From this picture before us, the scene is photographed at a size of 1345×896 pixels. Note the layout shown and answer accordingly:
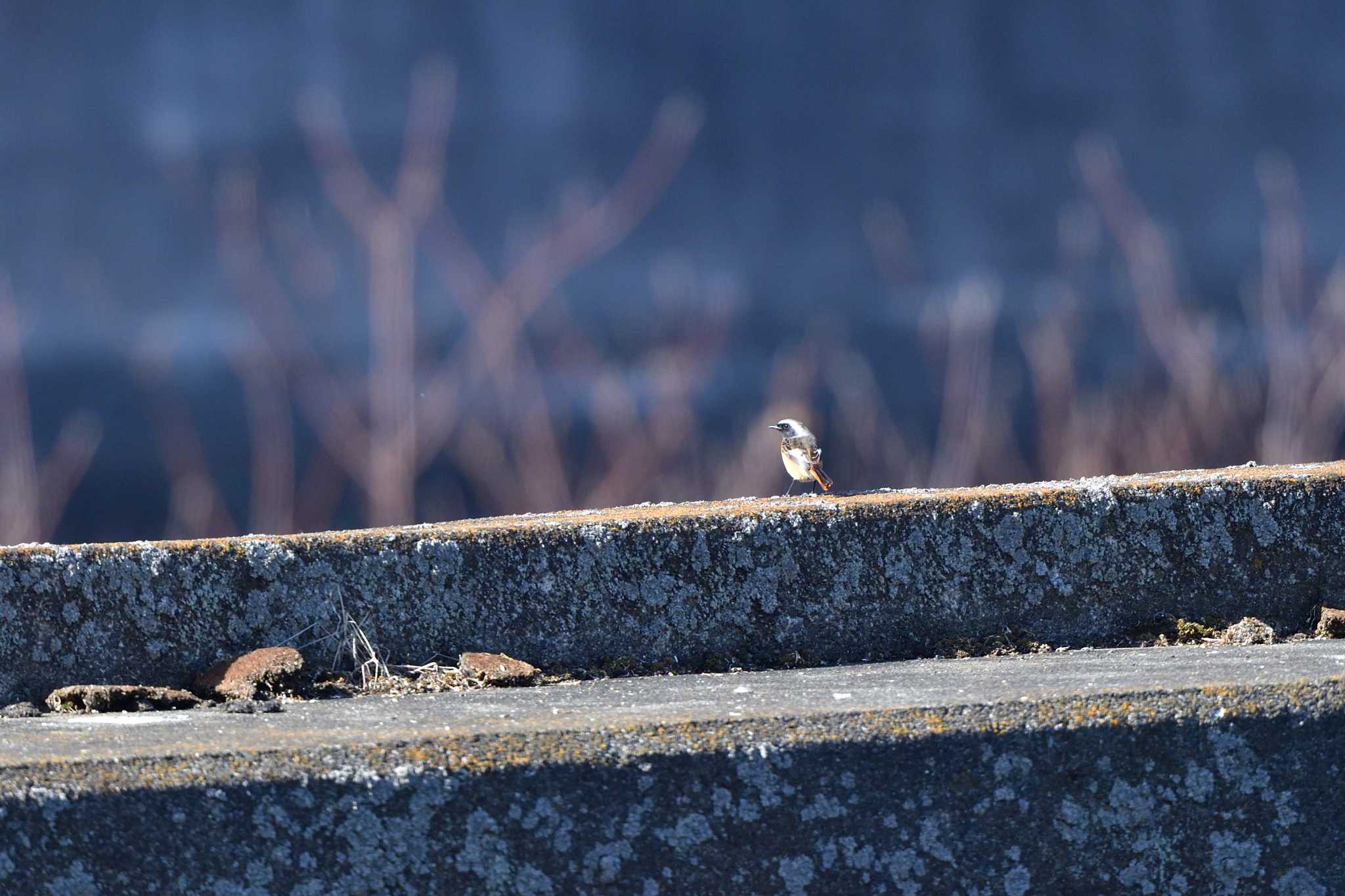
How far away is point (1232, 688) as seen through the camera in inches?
73.8

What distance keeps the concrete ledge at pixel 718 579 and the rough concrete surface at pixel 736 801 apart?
29.3 inches

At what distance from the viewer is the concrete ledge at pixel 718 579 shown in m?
2.63

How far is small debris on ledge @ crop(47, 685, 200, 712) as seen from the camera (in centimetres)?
241

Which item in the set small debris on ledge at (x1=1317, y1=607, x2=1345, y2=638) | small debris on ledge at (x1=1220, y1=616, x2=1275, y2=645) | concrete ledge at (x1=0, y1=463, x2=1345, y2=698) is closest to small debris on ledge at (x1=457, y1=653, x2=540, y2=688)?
concrete ledge at (x1=0, y1=463, x2=1345, y2=698)

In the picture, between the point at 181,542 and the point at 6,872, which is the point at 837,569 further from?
the point at 6,872

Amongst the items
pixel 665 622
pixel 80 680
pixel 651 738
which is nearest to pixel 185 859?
pixel 651 738

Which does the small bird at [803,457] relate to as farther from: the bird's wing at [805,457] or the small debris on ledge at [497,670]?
the small debris on ledge at [497,670]

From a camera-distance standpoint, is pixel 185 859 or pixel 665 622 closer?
pixel 185 859

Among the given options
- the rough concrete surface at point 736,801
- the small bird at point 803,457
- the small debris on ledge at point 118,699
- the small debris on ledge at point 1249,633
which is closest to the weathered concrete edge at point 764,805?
the rough concrete surface at point 736,801

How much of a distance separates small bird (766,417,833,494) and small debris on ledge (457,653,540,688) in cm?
149

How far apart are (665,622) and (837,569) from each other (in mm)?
363

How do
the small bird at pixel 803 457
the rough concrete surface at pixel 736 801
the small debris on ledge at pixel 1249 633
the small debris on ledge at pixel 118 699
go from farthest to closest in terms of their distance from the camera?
the small bird at pixel 803 457 < the small debris on ledge at pixel 1249 633 < the small debris on ledge at pixel 118 699 < the rough concrete surface at pixel 736 801

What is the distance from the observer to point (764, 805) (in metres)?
1.77

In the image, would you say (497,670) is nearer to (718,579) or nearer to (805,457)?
(718,579)
